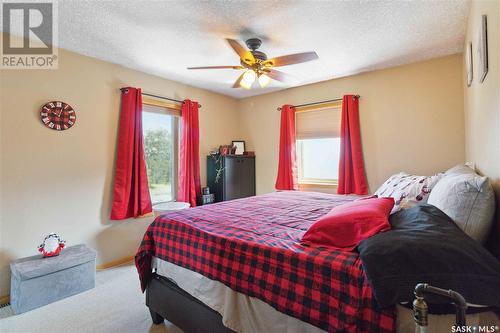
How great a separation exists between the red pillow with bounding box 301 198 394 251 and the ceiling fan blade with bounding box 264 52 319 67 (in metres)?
1.42

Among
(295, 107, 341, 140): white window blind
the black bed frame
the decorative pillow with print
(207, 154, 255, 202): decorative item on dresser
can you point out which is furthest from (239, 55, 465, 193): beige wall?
the black bed frame

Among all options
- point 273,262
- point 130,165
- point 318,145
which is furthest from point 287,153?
point 273,262

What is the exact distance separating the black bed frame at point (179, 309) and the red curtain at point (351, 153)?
2.54 metres

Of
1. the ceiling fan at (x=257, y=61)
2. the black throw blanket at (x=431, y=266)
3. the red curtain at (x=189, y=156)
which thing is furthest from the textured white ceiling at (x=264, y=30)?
the black throw blanket at (x=431, y=266)

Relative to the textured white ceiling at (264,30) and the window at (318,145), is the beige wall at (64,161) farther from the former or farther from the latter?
the window at (318,145)

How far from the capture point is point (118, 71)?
308 cm

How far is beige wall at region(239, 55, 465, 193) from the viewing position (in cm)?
287

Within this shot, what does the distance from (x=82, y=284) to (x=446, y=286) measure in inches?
111

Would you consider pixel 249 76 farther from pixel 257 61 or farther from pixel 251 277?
pixel 251 277

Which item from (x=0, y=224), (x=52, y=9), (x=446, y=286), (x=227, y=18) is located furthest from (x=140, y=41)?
(x=446, y=286)

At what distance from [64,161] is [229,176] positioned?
215cm

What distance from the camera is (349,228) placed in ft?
4.07

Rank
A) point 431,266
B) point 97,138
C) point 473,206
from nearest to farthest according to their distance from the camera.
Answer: point 431,266, point 473,206, point 97,138

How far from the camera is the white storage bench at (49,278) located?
207 cm
